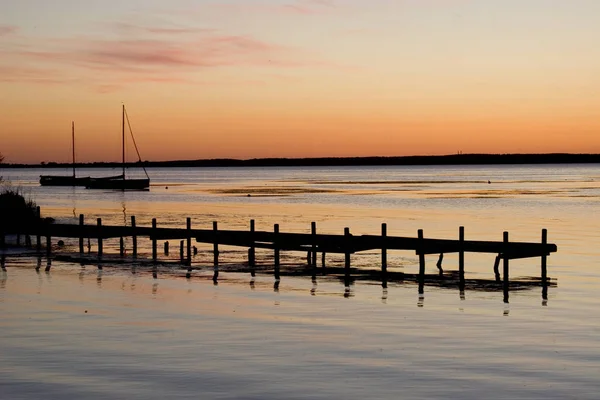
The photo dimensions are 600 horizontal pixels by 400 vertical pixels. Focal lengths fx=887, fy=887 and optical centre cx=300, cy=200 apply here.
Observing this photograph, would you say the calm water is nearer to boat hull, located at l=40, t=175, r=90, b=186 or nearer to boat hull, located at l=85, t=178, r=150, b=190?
boat hull, located at l=85, t=178, r=150, b=190

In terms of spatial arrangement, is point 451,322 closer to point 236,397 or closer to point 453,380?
point 453,380

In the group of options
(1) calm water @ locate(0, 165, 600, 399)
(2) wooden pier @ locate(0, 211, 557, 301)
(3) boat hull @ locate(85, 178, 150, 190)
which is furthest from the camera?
(3) boat hull @ locate(85, 178, 150, 190)

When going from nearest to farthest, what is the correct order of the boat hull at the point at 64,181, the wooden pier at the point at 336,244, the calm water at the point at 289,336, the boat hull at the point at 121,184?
the calm water at the point at 289,336, the wooden pier at the point at 336,244, the boat hull at the point at 121,184, the boat hull at the point at 64,181

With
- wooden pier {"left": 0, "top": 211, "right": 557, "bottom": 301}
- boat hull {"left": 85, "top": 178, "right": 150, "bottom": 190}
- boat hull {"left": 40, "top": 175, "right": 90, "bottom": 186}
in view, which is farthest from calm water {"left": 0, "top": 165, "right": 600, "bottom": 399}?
boat hull {"left": 40, "top": 175, "right": 90, "bottom": 186}

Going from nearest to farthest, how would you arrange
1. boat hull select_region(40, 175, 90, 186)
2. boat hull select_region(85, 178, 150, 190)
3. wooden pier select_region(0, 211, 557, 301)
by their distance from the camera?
wooden pier select_region(0, 211, 557, 301) < boat hull select_region(85, 178, 150, 190) < boat hull select_region(40, 175, 90, 186)

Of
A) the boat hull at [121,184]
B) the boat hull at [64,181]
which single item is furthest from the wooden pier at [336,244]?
the boat hull at [64,181]

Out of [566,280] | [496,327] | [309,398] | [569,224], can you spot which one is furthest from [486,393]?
[569,224]

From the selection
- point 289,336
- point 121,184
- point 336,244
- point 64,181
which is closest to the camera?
point 289,336

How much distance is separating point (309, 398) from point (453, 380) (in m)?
2.78

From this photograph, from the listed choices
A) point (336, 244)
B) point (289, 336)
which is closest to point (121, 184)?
point (336, 244)

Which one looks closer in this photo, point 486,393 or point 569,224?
point 486,393

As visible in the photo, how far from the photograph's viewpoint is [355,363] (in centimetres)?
1706

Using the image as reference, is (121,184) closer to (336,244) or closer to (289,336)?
(336,244)

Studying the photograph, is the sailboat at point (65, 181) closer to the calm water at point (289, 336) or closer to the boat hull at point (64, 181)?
the boat hull at point (64, 181)
